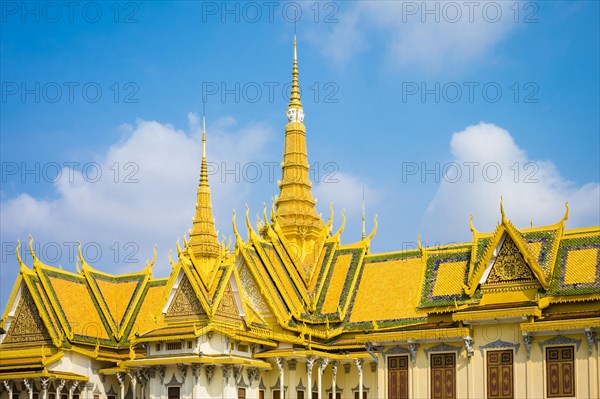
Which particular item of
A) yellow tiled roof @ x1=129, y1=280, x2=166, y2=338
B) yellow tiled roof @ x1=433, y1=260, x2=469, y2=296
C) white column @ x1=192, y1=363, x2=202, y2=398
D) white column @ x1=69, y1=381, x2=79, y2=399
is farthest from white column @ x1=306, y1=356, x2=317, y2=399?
white column @ x1=69, y1=381, x2=79, y2=399

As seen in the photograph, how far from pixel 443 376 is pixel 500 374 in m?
2.20

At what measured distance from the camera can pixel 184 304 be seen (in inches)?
1832

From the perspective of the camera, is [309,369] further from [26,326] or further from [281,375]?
[26,326]

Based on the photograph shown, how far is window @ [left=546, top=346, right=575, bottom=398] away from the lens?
124 feet

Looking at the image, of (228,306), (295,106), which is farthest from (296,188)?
(228,306)

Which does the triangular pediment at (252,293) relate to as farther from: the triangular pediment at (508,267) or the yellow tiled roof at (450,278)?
the triangular pediment at (508,267)

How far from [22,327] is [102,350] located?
374 cm

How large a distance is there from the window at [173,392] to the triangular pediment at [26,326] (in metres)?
7.10

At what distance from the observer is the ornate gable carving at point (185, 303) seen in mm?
45906

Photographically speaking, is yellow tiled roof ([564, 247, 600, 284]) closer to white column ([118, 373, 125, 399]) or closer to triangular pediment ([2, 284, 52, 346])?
white column ([118, 373, 125, 399])

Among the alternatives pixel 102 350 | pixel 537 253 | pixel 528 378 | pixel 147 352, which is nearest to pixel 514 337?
pixel 528 378

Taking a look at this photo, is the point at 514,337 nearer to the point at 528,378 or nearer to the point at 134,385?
the point at 528,378

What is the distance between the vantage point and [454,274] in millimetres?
44812

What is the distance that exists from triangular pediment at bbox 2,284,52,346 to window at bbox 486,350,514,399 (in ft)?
67.2
